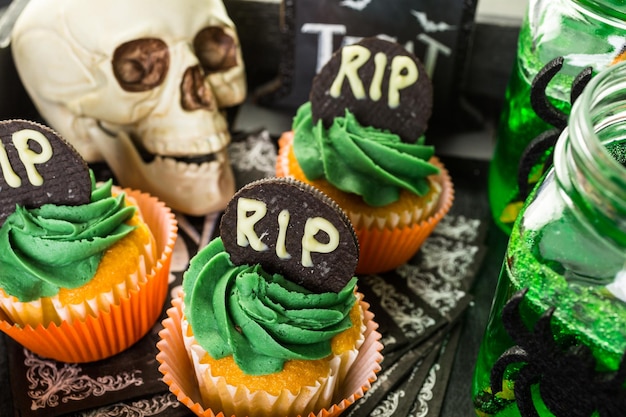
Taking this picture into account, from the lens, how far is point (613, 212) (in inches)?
36.4

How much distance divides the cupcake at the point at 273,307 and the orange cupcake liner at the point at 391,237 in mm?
315

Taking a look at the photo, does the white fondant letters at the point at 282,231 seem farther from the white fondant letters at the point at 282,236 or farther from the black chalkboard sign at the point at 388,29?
the black chalkboard sign at the point at 388,29

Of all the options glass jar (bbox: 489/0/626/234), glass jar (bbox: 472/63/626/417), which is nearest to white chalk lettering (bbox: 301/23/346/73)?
glass jar (bbox: 489/0/626/234)

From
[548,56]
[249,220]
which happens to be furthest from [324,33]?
[249,220]

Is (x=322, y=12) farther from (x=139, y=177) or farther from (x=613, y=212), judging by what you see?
(x=613, y=212)

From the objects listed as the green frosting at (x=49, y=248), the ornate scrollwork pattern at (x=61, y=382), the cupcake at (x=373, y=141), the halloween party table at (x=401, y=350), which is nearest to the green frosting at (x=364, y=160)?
the cupcake at (x=373, y=141)

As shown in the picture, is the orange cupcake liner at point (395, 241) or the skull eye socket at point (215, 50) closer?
the orange cupcake liner at point (395, 241)

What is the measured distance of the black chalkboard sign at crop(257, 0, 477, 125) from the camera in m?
1.80

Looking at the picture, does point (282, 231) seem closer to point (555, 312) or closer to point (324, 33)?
point (555, 312)

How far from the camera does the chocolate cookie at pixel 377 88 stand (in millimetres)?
1525

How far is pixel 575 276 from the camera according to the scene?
3.37ft

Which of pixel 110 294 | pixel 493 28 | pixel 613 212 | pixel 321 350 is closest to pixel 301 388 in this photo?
pixel 321 350

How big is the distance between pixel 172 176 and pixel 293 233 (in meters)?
0.59

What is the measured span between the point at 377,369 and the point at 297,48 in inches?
38.7
